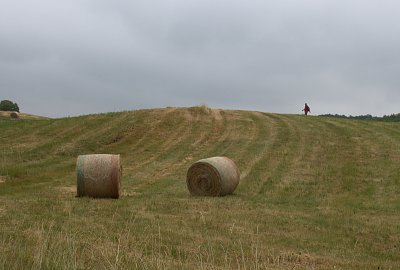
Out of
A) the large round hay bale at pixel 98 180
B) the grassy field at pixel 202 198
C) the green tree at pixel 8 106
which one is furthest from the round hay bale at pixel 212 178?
the green tree at pixel 8 106

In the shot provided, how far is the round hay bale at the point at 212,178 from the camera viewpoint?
17031 mm

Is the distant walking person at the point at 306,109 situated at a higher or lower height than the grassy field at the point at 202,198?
higher

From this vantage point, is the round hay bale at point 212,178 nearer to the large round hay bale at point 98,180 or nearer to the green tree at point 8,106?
the large round hay bale at point 98,180

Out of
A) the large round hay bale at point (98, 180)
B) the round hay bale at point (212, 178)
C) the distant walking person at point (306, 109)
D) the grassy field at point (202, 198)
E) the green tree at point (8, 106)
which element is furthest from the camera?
the green tree at point (8, 106)

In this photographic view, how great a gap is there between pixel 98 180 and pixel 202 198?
10.0ft

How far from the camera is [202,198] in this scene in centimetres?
1633

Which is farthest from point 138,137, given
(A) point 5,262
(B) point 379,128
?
(A) point 5,262

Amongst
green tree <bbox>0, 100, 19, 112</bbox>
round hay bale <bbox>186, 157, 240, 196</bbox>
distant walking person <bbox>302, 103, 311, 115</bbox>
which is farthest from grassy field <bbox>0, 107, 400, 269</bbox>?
green tree <bbox>0, 100, 19, 112</bbox>

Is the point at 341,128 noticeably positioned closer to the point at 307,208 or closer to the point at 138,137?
the point at 138,137

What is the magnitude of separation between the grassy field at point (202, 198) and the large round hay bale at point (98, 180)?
19.5 inches

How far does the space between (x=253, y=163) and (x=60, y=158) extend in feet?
31.3

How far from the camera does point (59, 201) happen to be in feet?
46.9

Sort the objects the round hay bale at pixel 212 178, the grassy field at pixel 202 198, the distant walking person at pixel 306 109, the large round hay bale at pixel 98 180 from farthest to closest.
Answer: the distant walking person at pixel 306 109, the round hay bale at pixel 212 178, the large round hay bale at pixel 98 180, the grassy field at pixel 202 198

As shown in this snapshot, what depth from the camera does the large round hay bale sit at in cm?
1550
